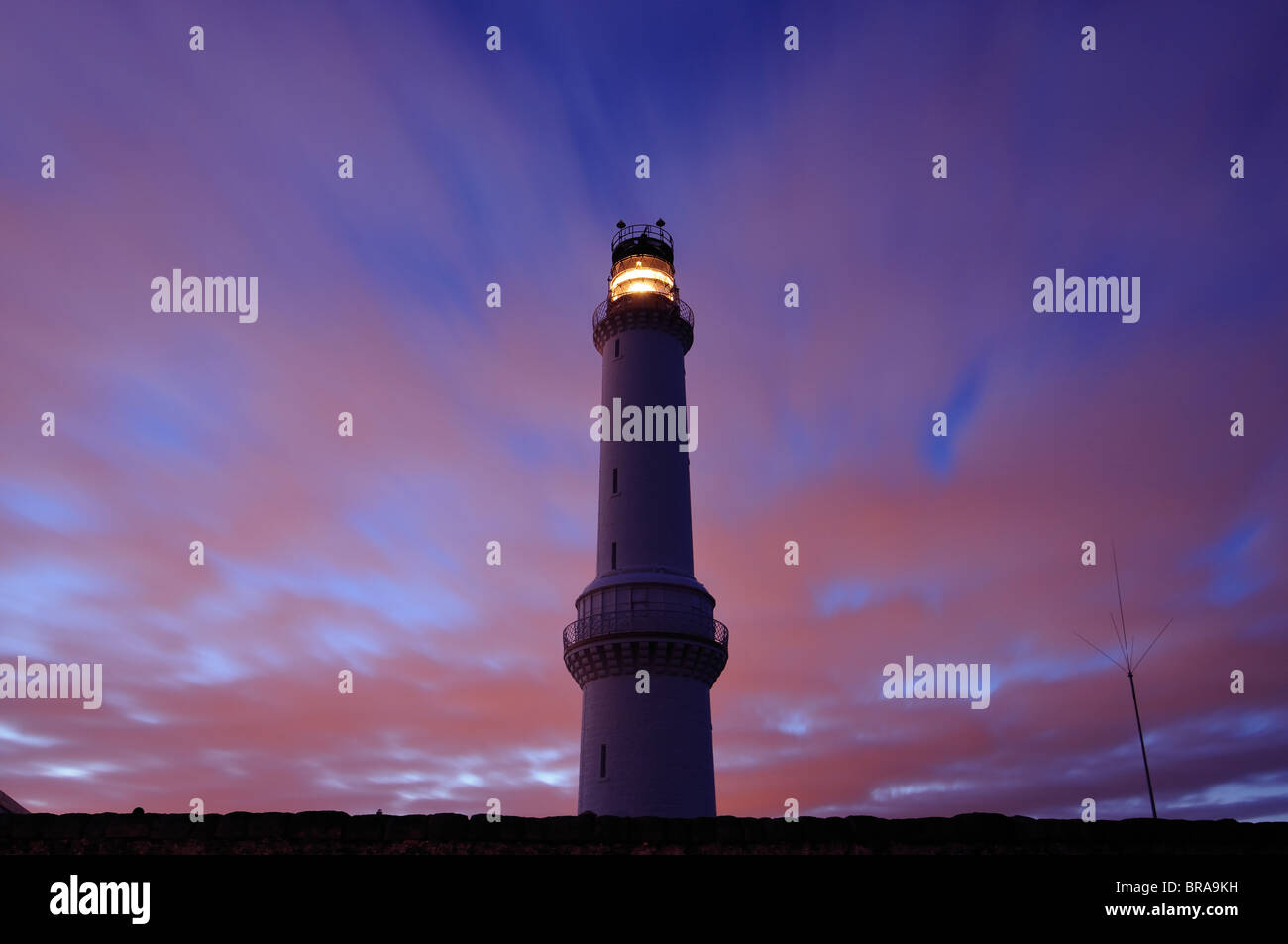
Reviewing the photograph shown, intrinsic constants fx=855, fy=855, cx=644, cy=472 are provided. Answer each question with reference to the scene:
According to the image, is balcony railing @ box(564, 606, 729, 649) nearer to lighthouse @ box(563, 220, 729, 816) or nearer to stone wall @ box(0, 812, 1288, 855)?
lighthouse @ box(563, 220, 729, 816)

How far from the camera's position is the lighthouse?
2895cm

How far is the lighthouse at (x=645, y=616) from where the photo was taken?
1140 inches

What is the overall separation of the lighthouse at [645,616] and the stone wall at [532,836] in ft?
56.9

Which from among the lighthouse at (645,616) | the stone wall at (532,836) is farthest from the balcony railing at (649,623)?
the stone wall at (532,836)

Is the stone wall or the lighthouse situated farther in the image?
the lighthouse

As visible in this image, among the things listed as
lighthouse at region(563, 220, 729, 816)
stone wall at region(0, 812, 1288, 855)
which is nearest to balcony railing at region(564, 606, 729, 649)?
lighthouse at region(563, 220, 729, 816)

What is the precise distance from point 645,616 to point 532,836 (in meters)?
18.9

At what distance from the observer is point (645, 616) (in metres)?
30.0

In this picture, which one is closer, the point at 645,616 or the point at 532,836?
the point at 532,836

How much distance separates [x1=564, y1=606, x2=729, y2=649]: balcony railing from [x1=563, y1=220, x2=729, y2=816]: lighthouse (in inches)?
1.7

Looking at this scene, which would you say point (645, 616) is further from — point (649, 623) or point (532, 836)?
point (532, 836)

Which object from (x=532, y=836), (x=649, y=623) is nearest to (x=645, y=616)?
(x=649, y=623)
